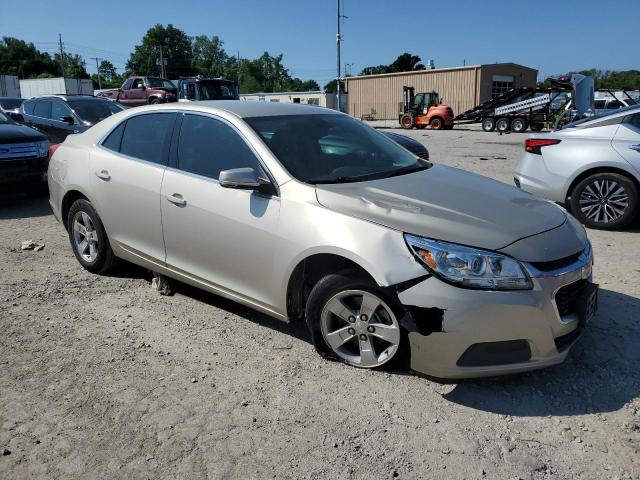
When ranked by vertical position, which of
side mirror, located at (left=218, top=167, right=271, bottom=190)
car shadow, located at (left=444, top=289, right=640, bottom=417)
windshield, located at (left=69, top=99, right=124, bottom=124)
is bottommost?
car shadow, located at (left=444, top=289, right=640, bottom=417)

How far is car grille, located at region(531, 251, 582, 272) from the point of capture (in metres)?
2.86

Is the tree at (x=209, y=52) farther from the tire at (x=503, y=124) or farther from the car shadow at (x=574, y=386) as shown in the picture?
the car shadow at (x=574, y=386)

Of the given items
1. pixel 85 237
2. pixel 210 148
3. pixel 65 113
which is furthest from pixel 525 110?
pixel 210 148

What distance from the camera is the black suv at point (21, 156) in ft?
26.2

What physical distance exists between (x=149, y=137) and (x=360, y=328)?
95.8 inches

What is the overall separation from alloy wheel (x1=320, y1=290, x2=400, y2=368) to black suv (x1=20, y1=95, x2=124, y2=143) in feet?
30.3

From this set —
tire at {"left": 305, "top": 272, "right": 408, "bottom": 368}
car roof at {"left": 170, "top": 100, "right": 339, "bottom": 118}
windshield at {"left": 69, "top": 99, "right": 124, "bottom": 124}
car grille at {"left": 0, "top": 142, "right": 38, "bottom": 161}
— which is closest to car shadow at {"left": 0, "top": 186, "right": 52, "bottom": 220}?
car grille at {"left": 0, "top": 142, "right": 38, "bottom": 161}

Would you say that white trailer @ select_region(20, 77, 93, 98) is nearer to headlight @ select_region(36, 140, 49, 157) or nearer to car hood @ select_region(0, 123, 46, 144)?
car hood @ select_region(0, 123, 46, 144)

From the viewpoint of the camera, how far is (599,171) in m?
6.41

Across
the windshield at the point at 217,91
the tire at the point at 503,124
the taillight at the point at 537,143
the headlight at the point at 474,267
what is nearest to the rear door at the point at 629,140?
the taillight at the point at 537,143

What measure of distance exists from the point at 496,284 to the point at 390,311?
1.90ft

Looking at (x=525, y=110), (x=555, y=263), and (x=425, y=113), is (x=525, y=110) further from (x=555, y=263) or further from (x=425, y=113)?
(x=555, y=263)

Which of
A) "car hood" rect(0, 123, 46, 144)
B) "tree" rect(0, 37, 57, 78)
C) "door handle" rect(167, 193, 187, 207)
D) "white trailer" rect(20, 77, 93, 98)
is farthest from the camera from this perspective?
"tree" rect(0, 37, 57, 78)

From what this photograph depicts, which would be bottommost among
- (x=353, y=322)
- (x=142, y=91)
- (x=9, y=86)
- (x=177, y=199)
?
(x=353, y=322)
